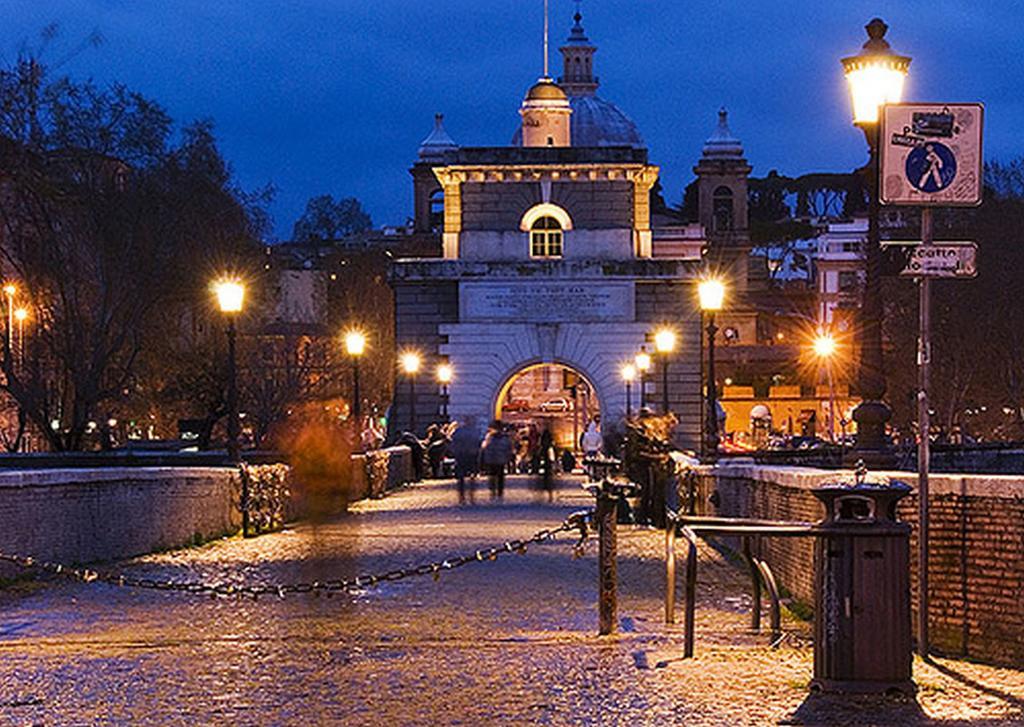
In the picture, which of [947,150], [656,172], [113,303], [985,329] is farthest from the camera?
[656,172]

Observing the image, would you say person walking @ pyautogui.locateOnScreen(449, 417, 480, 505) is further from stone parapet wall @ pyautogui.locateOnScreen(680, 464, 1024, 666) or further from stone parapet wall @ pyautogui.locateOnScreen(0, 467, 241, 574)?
stone parapet wall @ pyautogui.locateOnScreen(680, 464, 1024, 666)

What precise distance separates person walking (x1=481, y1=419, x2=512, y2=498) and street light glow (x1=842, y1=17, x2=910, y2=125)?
26.4 meters

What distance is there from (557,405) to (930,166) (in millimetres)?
107289

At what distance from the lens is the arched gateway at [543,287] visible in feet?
247

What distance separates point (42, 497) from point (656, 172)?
6101 centimetres

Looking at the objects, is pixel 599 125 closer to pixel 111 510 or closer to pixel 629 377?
pixel 629 377

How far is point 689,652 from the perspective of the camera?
542 inches

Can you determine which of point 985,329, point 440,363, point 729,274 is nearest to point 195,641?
point 985,329

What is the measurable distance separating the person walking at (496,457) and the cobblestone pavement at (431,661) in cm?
2204

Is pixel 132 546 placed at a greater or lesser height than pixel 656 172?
lesser

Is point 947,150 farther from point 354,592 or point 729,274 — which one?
point 729,274

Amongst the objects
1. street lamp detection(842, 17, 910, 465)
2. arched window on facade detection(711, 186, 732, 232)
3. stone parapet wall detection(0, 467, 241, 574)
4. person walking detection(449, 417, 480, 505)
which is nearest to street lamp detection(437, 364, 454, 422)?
person walking detection(449, 417, 480, 505)

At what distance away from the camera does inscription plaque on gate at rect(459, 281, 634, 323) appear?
75.9 metres

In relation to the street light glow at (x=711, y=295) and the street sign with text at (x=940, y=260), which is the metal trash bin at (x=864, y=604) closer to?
the street sign with text at (x=940, y=260)
